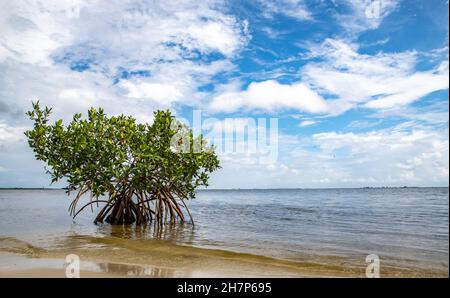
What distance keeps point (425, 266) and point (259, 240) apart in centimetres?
571

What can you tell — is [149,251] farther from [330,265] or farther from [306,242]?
[306,242]

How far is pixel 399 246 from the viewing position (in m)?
11.7

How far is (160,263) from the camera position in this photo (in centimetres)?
816

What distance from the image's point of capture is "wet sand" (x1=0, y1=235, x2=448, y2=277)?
705 centimetres

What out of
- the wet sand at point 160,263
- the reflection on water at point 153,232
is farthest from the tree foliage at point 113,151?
the wet sand at point 160,263

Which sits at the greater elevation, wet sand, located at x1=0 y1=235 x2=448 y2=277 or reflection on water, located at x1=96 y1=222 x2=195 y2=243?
wet sand, located at x1=0 y1=235 x2=448 y2=277

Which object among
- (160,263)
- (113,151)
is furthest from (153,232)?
(160,263)

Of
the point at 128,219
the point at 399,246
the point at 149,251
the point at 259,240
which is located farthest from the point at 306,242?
the point at 128,219

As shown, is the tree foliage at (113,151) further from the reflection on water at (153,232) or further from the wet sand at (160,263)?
the wet sand at (160,263)

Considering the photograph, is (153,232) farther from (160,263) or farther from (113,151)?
(160,263)

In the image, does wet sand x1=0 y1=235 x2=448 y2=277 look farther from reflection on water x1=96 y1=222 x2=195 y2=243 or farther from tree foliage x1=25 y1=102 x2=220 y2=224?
tree foliage x1=25 y1=102 x2=220 y2=224

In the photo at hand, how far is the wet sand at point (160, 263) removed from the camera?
7.05m

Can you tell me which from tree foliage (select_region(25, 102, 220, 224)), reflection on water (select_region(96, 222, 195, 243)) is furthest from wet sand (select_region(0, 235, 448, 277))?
tree foliage (select_region(25, 102, 220, 224))

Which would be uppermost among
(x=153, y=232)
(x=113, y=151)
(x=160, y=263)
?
(x=113, y=151)
